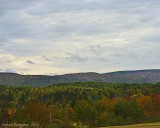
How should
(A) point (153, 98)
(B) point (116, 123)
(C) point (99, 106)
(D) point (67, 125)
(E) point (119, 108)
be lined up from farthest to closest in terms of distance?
(A) point (153, 98), (C) point (99, 106), (E) point (119, 108), (B) point (116, 123), (D) point (67, 125)

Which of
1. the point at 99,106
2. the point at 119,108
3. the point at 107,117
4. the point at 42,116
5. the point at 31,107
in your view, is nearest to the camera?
the point at 107,117

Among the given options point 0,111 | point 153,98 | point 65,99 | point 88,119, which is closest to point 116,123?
point 88,119

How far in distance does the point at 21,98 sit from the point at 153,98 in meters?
135

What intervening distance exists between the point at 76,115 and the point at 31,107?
15445 millimetres

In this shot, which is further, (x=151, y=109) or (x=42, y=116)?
(x=151, y=109)

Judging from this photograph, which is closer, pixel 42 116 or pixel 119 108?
pixel 119 108

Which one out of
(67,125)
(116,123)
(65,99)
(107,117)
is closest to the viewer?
(67,125)

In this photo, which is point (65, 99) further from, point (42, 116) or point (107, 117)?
point (107, 117)

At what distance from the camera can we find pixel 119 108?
4803cm

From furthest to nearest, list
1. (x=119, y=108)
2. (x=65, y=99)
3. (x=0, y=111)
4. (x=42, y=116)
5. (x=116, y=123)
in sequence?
(x=65, y=99) → (x=42, y=116) → (x=119, y=108) → (x=0, y=111) → (x=116, y=123)

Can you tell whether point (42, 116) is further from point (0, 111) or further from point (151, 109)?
point (151, 109)

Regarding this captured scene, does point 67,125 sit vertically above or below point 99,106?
above

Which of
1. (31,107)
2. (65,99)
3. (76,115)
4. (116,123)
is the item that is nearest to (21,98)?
(65,99)

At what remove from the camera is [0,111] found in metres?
42.4
